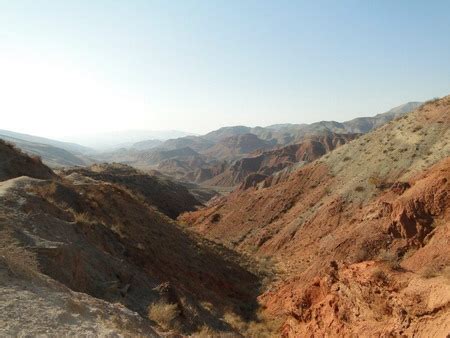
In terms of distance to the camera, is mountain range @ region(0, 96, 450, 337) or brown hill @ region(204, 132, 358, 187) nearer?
mountain range @ region(0, 96, 450, 337)

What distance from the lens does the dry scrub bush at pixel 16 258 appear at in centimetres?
827

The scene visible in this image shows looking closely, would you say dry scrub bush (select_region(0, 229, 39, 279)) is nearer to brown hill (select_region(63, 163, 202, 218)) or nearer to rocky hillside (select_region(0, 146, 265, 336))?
rocky hillside (select_region(0, 146, 265, 336))

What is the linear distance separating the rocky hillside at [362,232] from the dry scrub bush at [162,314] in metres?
5.37

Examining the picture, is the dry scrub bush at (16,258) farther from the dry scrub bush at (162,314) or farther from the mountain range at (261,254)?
the dry scrub bush at (162,314)

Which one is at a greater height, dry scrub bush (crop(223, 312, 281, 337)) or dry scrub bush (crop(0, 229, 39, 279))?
dry scrub bush (crop(0, 229, 39, 279))

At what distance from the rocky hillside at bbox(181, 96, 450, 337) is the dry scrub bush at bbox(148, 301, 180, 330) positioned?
5.37m

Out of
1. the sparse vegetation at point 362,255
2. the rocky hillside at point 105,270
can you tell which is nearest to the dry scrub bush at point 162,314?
the rocky hillside at point 105,270

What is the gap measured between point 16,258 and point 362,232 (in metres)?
17.6

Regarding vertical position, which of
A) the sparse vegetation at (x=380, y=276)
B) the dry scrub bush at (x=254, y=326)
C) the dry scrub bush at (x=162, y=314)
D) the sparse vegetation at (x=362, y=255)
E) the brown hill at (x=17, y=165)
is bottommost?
the dry scrub bush at (x=254, y=326)

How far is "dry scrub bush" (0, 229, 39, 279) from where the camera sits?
27.1 ft

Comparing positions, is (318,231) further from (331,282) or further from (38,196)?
(38,196)

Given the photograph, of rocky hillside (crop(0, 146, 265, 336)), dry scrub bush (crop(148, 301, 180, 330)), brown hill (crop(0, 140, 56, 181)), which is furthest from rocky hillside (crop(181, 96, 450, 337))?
brown hill (crop(0, 140, 56, 181))

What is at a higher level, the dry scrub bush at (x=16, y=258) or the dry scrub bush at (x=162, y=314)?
the dry scrub bush at (x=16, y=258)

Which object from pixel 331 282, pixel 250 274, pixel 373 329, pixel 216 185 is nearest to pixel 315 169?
pixel 250 274
